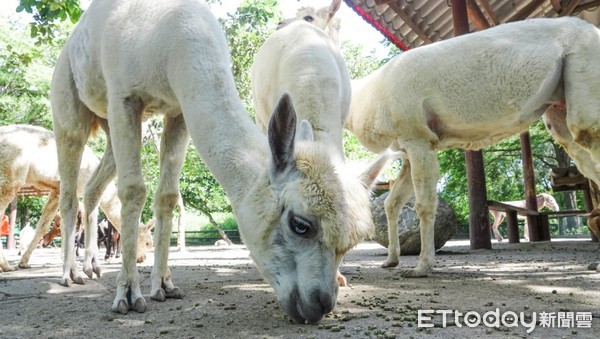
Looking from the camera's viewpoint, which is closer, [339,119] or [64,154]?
[339,119]

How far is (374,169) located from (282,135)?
22.2 inches

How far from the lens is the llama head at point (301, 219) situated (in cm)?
233

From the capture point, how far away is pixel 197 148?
3113 mm

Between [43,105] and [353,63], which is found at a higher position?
[353,63]

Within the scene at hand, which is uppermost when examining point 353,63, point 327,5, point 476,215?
point 353,63

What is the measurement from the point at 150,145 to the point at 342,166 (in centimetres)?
2109

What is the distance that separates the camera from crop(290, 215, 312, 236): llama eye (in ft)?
7.85

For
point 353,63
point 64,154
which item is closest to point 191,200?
point 353,63

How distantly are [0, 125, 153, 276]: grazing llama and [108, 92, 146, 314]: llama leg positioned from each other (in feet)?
13.7

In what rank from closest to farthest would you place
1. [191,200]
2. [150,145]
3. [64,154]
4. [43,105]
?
[64,154] → [150,145] → [43,105] → [191,200]

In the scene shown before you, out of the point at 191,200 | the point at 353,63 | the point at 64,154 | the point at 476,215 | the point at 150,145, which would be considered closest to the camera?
the point at 64,154

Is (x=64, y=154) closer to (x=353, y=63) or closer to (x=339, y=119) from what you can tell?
(x=339, y=119)

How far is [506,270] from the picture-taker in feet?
17.2

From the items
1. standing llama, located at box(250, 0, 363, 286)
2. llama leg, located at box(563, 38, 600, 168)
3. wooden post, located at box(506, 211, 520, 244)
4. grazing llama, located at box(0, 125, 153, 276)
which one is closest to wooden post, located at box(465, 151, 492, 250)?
wooden post, located at box(506, 211, 520, 244)
